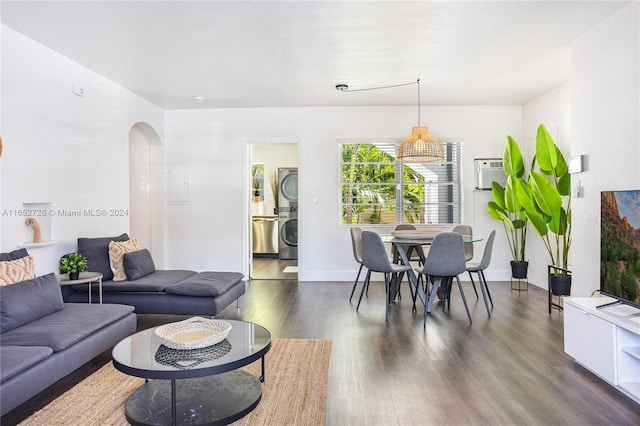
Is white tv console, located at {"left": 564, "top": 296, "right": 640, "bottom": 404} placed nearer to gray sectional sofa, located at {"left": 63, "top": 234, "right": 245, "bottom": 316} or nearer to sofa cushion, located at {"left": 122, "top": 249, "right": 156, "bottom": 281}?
gray sectional sofa, located at {"left": 63, "top": 234, "right": 245, "bottom": 316}

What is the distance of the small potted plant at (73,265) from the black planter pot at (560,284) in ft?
15.1

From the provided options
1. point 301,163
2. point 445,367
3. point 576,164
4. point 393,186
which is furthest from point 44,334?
point 393,186

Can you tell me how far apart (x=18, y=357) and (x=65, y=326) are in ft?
1.62

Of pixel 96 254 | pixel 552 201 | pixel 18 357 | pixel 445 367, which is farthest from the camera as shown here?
pixel 552 201

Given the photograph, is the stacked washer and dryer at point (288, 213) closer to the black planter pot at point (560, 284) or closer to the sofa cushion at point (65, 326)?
the black planter pot at point (560, 284)

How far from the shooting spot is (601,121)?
3.34 m

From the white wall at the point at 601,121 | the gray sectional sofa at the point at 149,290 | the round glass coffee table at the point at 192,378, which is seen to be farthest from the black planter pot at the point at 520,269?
the round glass coffee table at the point at 192,378

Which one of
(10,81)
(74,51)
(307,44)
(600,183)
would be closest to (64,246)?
(10,81)

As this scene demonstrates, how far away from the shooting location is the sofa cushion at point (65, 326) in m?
2.34

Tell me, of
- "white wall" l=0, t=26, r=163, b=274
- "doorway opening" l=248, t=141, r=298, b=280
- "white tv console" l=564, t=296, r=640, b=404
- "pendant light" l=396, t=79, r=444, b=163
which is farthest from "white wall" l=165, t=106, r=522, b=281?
"white tv console" l=564, t=296, r=640, b=404

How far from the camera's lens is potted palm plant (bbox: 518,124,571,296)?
4324mm

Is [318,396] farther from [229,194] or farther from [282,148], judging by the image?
[282,148]

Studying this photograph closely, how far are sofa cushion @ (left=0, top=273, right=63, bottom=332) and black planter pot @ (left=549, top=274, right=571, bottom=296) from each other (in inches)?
179

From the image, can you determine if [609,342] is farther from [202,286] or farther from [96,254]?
[96,254]
